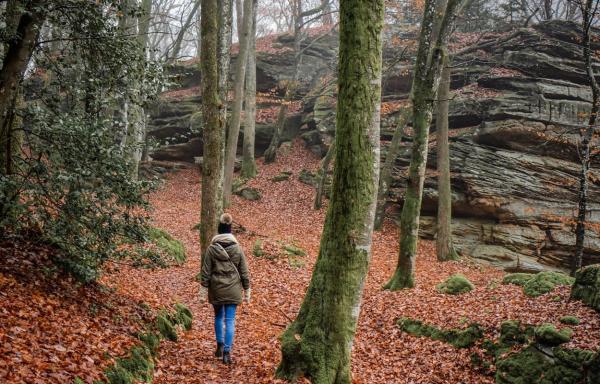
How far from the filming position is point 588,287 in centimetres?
826

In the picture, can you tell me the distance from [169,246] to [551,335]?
397 inches

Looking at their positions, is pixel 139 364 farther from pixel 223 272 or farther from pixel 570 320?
pixel 570 320

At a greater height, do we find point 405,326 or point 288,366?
point 288,366

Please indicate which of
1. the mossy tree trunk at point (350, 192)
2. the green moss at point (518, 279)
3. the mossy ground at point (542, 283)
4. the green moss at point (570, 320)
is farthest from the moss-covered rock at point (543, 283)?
the mossy tree trunk at point (350, 192)

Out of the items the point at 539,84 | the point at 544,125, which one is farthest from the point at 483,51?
the point at 544,125

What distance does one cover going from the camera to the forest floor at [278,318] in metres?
5.37

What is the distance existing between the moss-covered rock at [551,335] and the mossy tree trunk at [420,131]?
4862 mm

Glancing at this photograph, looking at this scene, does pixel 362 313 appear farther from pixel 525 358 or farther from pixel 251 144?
pixel 251 144

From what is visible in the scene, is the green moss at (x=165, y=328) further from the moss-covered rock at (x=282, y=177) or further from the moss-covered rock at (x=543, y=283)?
the moss-covered rock at (x=282, y=177)

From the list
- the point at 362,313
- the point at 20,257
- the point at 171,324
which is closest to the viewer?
the point at 20,257

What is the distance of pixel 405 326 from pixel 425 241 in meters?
10.4

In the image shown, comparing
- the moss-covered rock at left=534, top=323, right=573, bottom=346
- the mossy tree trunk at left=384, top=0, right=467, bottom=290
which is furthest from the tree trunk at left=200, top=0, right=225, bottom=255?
the moss-covered rock at left=534, top=323, right=573, bottom=346

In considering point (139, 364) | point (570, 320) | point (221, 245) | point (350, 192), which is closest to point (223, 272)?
point (221, 245)

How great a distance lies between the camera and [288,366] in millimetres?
5887
